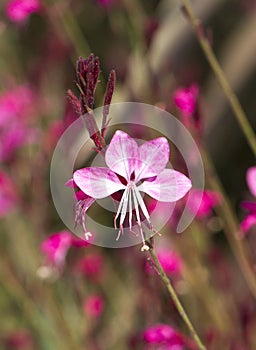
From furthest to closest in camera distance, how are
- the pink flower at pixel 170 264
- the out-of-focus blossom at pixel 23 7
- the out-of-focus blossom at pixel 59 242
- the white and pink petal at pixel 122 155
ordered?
the out-of-focus blossom at pixel 23 7 < the pink flower at pixel 170 264 < the out-of-focus blossom at pixel 59 242 < the white and pink petal at pixel 122 155

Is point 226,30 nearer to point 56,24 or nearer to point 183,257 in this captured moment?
point 56,24

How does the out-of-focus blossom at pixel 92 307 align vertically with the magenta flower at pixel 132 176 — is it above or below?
below

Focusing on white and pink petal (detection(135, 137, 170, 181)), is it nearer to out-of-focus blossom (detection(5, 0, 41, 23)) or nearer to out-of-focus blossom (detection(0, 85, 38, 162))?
out-of-focus blossom (detection(5, 0, 41, 23))

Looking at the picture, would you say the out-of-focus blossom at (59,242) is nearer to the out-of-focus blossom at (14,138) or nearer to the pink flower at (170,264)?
A: the pink flower at (170,264)

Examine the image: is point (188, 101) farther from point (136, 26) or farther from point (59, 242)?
point (136, 26)

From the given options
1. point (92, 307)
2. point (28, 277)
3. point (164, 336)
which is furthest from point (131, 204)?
point (28, 277)

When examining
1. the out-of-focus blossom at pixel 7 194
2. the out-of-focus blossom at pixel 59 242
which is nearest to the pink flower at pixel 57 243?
the out-of-focus blossom at pixel 59 242

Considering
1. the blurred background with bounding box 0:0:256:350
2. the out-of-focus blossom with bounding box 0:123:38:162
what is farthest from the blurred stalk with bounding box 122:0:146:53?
the out-of-focus blossom with bounding box 0:123:38:162

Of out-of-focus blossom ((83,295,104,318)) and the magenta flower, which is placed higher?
the magenta flower
